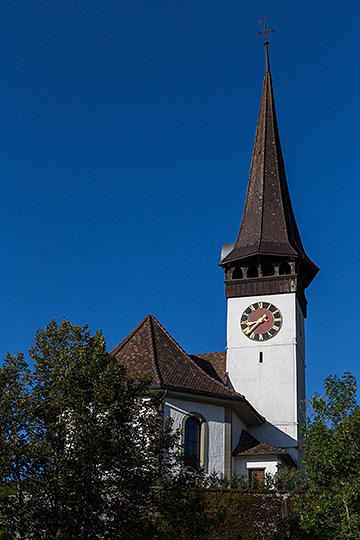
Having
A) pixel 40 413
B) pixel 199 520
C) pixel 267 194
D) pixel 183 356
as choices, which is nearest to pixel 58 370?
pixel 40 413

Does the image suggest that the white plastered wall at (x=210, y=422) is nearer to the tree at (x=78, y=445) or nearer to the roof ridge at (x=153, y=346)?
the roof ridge at (x=153, y=346)

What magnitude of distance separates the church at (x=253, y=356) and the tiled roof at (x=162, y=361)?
0.05 metres

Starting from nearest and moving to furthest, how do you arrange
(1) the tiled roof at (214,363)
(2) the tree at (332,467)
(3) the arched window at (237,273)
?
(2) the tree at (332,467) < (1) the tiled roof at (214,363) < (3) the arched window at (237,273)

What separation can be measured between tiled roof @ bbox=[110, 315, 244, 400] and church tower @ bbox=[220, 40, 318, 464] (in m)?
5.04

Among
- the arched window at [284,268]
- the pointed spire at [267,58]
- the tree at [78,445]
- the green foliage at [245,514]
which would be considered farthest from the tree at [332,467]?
the pointed spire at [267,58]

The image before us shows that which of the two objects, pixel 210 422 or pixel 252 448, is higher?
pixel 210 422

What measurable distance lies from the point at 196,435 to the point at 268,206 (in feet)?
54.9

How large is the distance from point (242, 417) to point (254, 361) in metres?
4.21

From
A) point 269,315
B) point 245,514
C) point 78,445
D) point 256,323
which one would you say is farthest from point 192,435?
point 78,445

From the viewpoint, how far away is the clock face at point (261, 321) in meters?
37.4

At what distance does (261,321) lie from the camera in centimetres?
3775

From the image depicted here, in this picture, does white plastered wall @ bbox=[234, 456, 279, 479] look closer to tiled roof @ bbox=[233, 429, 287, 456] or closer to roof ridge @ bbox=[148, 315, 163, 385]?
tiled roof @ bbox=[233, 429, 287, 456]

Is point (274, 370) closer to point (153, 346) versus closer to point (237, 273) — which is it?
point (237, 273)

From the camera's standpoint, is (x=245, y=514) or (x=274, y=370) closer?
(x=245, y=514)
